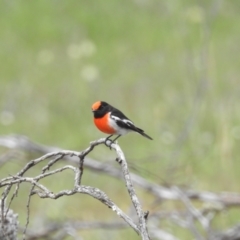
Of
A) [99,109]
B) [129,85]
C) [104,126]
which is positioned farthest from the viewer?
[129,85]

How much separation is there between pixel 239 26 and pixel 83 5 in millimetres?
3058

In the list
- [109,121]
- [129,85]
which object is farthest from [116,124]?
[129,85]

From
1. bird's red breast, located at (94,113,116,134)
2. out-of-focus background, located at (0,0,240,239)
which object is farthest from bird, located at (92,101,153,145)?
out-of-focus background, located at (0,0,240,239)

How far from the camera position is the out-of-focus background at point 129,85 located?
7027 mm

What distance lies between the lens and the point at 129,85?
10484mm

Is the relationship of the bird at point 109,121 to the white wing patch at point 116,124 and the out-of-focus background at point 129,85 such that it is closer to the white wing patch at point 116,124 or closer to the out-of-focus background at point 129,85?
the white wing patch at point 116,124

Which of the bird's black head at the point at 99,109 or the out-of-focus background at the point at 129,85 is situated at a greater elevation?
the out-of-focus background at the point at 129,85

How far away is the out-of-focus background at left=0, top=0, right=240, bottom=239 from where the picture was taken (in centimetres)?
703

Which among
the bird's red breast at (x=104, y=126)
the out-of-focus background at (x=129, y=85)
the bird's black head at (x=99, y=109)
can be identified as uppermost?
the out-of-focus background at (x=129, y=85)

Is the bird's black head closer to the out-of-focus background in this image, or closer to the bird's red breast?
the bird's red breast

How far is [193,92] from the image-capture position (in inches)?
348

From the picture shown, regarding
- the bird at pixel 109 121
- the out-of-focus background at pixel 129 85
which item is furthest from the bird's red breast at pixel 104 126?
the out-of-focus background at pixel 129 85

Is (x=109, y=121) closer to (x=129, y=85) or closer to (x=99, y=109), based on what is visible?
(x=99, y=109)

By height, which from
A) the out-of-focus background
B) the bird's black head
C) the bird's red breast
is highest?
the out-of-focus background
